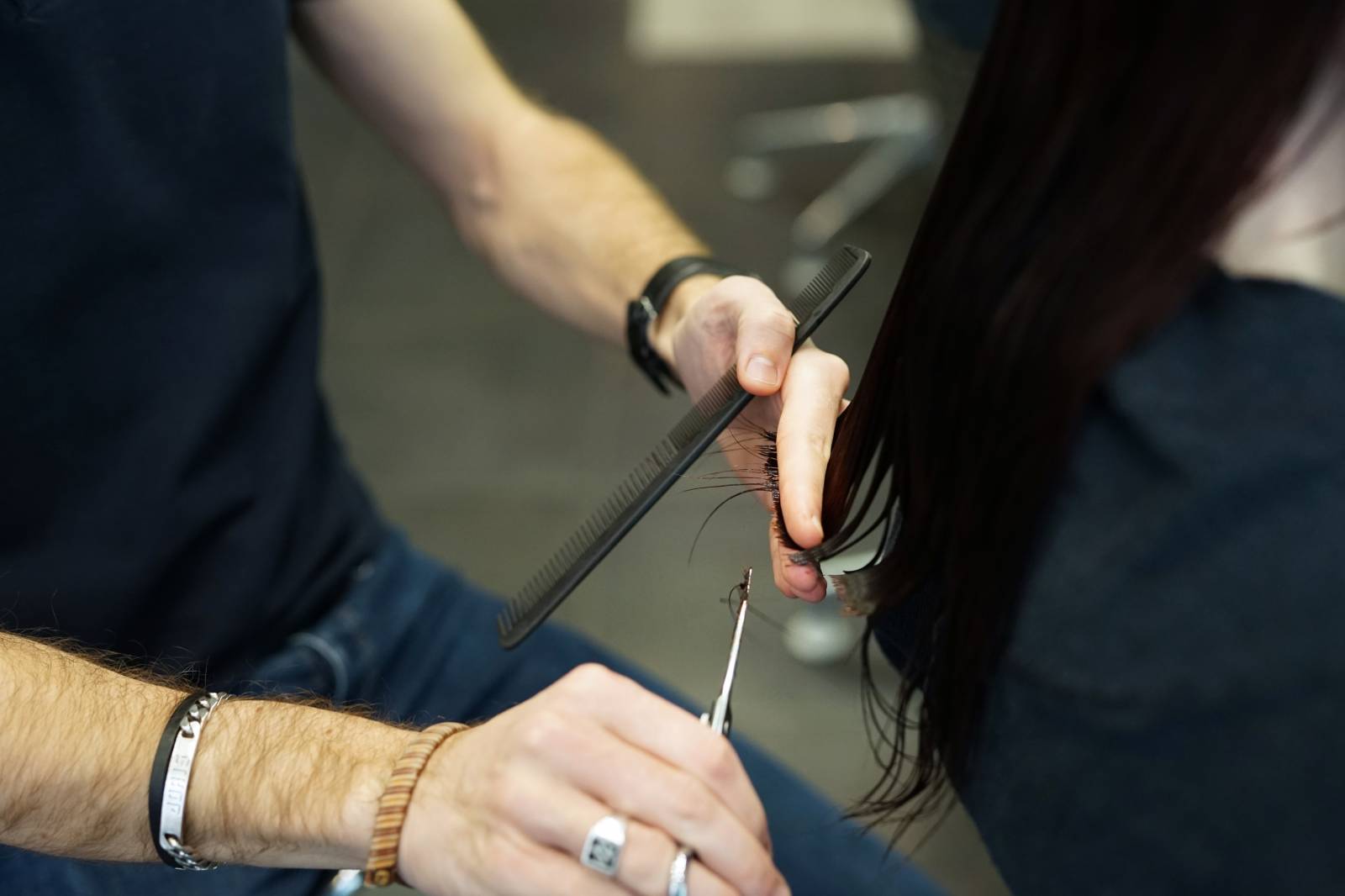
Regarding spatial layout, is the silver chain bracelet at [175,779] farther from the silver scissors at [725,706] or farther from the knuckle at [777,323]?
the knuckle at [777,323]

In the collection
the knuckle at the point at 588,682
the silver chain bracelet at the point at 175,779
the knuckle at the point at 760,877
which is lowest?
the silver chain bracelet at the point at 175,779

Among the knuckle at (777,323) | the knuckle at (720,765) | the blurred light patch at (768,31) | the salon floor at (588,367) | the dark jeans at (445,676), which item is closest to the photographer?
the knuckle at (720,765)

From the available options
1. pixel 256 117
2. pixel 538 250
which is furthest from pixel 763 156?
pixel 256 117

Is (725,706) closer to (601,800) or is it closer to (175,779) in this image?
(601,800)

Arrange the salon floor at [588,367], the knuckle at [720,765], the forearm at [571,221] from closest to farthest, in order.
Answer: the knuckle at [720,765] → the forearm at [571,221] → the salon floor at [588,367]

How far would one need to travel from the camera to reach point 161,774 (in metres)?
0.64

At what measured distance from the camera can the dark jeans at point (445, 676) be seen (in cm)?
85

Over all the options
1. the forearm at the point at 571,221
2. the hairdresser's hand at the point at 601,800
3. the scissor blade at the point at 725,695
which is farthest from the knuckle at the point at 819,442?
the forearm at the point at 571,221

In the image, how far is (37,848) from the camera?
2.18 feet

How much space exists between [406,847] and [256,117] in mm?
587

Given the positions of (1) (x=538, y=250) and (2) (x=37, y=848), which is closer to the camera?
(2) (x=37, y=848)

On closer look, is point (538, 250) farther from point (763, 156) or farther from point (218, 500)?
point (763, 156)

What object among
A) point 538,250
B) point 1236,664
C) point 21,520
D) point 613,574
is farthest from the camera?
point 613,574

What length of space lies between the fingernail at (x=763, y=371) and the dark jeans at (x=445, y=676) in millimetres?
352
